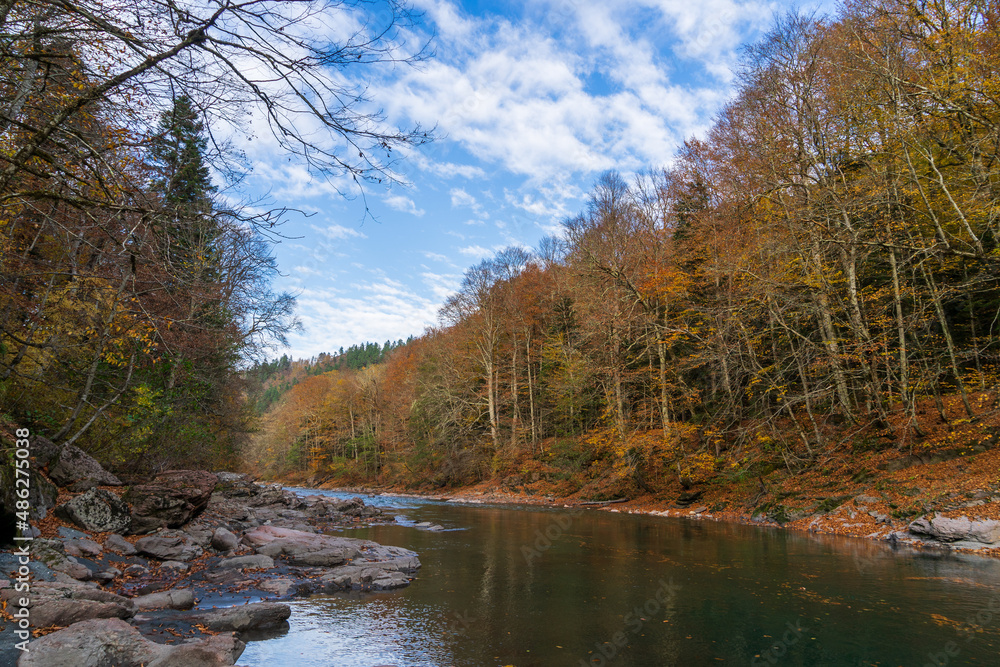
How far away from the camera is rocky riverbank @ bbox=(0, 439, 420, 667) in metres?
4.36

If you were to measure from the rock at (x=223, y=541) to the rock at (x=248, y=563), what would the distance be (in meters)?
1.05

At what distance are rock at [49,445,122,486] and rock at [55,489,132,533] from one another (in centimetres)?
90

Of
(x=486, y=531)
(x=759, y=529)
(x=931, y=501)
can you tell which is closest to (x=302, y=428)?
(x=486, y=531)

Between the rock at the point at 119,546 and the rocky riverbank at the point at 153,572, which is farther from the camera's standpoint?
the rock at the point at 119,546

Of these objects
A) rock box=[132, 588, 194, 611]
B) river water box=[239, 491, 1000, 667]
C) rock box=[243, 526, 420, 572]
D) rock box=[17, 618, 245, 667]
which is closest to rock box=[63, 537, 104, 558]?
rock box=[132, 588, 194, 611]

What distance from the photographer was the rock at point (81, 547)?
699 cm

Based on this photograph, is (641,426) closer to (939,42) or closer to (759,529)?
(759,529)

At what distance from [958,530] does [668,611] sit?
24.3ft

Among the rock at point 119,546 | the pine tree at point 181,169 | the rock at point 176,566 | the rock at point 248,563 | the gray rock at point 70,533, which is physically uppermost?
the pine tree at point 181,169

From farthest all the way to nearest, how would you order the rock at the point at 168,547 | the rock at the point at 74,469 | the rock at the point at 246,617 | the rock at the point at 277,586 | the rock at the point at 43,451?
1. the rock at the point at 74,469
2. the rock at the point at 168,547
3. the rock at the point at 43,451
4. the rock at the point at 277,586
5. the rock at the point at 246,617

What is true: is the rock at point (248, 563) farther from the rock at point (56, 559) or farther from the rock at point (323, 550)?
the rock at point (56, 559)

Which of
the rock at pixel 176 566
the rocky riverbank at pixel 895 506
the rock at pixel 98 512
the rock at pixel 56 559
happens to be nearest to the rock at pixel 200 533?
the rock at pixel 98 512

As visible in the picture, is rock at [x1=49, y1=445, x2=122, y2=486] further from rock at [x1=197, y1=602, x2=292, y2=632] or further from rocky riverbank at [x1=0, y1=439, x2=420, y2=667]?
rock at [x1=197, y1=602, x2=292, y2=632]

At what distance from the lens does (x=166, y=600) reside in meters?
6.34
